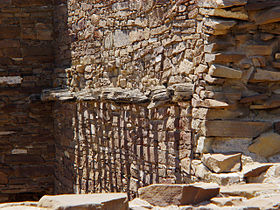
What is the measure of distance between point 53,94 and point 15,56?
1.18 metres

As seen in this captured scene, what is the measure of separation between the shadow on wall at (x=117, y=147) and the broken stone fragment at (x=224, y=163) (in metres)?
0.51

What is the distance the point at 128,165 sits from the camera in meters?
5.86

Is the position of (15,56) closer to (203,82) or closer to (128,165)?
(128,165)

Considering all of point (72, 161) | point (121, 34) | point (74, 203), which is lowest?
point (72, 161)

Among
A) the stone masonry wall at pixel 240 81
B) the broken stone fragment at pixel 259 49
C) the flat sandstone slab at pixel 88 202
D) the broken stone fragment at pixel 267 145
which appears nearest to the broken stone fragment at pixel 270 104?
the stone masonry wall at pixel 240 81

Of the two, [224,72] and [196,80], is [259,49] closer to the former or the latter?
[224,72]

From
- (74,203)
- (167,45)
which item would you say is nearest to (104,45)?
(167,45)

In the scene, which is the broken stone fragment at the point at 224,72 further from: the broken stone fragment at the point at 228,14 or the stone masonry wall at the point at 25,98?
the stone masonry wall at the point at 25,98

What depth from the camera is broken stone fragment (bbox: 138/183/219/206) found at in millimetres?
3021

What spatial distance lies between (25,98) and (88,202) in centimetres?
627

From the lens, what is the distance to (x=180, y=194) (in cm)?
302

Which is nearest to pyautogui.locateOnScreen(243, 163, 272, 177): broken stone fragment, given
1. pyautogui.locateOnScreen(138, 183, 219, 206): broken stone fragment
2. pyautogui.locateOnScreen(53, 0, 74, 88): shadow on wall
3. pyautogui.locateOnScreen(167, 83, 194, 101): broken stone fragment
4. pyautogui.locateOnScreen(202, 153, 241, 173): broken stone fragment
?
pyautogui.locateOnScreen(202, 153, 241, 173): broken stone fragment

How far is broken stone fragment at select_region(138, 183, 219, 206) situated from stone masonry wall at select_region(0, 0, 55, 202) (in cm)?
572

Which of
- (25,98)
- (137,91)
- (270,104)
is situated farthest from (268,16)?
(25,98)
